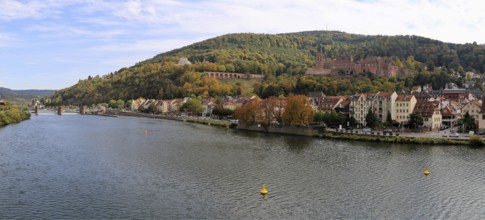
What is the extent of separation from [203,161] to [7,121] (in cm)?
4295

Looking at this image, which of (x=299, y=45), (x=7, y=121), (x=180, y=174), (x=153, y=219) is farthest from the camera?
(x=299, y=45)

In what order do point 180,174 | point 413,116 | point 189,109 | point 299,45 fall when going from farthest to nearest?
point 299,45 → point 189,109 → point 413,116 → point 180,174

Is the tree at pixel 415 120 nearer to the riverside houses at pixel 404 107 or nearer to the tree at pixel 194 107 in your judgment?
the riverside houses at pixel 404 107

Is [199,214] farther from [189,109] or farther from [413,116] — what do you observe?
[189,109]

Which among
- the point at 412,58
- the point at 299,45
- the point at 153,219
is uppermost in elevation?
the point at 299,45

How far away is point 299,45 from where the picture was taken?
569 feet

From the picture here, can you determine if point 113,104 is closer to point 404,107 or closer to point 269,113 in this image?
point 269,113

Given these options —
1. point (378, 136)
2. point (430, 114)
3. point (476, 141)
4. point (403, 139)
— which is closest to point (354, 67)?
point (430, 114)

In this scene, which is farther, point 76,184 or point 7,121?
point 7,121

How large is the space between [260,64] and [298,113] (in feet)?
266

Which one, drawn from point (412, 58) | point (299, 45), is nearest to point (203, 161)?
point (412, 58)

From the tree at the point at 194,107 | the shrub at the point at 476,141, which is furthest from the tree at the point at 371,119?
the tree at the point at 194,107

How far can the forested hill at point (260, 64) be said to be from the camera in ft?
349

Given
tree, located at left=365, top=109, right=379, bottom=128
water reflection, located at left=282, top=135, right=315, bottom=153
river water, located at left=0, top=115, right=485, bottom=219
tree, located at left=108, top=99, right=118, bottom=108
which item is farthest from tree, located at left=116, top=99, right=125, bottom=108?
tree, located at left=365, top=109, right=379, bottom=128
